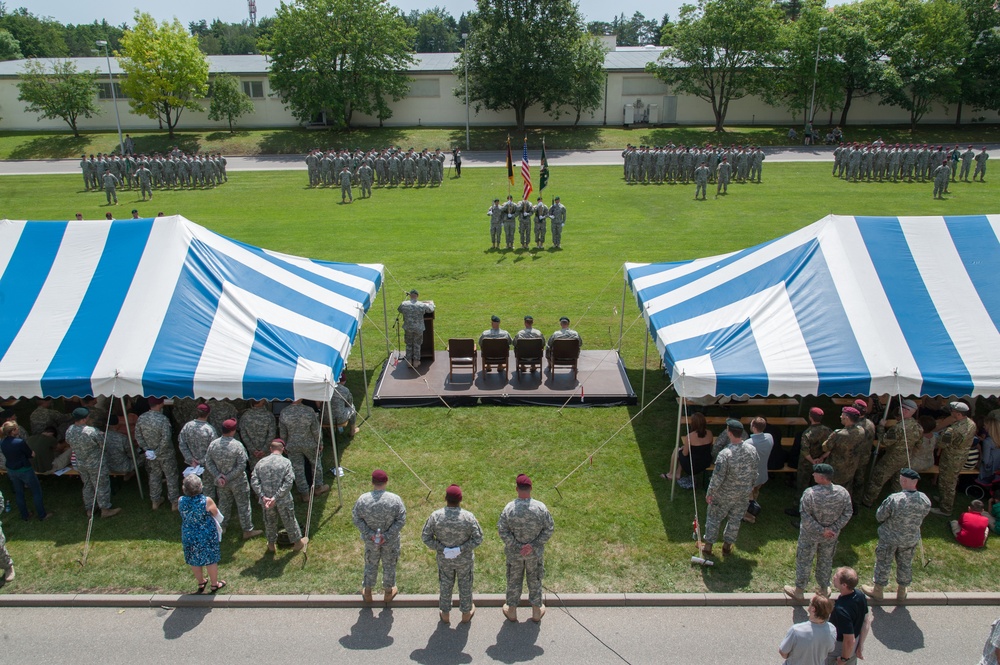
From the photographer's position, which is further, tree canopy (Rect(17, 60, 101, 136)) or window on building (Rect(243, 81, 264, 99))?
window on building (Rect(243, 81, 264, 99))

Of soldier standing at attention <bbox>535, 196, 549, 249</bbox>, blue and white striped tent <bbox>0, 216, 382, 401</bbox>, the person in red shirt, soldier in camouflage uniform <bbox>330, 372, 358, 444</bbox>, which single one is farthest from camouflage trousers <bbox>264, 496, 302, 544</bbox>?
soldier standing at attention <bbox>535, 196, 549, 249</bbox>

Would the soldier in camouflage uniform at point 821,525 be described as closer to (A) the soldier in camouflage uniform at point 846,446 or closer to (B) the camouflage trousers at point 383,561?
(A) the soldier in camouflage uniform at point 846,446

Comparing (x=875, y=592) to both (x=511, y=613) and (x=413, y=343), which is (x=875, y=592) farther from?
(x=413, y=343)

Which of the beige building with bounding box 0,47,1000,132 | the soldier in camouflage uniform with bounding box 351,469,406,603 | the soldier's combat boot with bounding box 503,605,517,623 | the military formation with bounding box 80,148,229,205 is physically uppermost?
the beige building with bounding box 0,47,1000,132

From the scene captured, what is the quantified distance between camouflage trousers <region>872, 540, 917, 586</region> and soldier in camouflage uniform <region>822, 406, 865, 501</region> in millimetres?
1172

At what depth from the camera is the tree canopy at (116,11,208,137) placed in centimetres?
3944

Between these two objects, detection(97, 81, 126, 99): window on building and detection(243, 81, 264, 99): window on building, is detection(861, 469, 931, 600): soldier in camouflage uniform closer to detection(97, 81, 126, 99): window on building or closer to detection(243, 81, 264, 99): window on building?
detection(243, 81, 264, 99): window on building

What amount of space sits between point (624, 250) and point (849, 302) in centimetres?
1065

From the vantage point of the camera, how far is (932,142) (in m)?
40.2

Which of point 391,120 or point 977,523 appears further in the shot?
point 391,120

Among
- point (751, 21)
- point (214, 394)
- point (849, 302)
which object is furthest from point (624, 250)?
point (751, 21)

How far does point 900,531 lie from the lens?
6.05 meters

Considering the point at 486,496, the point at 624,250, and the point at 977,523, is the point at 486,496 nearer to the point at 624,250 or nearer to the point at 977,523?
the point at 977,523

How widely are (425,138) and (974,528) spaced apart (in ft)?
127
